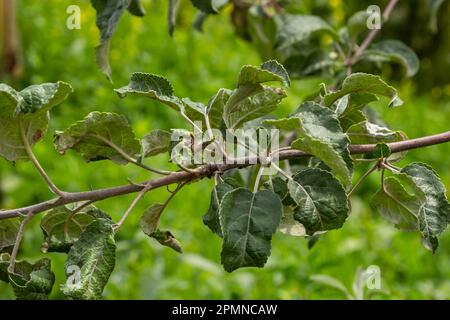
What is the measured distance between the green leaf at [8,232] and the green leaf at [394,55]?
0.83 metres

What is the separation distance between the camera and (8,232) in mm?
975

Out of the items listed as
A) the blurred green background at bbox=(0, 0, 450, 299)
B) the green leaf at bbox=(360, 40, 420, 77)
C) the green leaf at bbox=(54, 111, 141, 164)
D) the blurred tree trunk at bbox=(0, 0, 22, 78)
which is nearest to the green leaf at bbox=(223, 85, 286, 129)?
the green leaf at bbox=(54, 111, 141, 164)

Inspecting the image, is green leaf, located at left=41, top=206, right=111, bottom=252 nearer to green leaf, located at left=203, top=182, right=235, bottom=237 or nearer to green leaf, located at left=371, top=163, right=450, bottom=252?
green leaf, located at left=203, top=182, right=235, bottom=237

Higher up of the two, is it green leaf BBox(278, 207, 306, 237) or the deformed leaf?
the deformed leaf

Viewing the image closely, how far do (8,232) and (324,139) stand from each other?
1.36 feet

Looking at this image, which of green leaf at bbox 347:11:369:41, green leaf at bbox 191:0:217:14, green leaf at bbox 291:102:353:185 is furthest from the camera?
green leaf at bbox 347:11:369:41

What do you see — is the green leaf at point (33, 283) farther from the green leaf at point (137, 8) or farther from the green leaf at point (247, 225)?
the green leaf at point (137, 8)

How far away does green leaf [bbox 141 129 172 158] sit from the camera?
0.97 metres

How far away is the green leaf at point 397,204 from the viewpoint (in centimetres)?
100

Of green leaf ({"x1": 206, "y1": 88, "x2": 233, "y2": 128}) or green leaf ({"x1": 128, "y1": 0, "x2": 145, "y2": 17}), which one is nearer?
green leaf ({"x1": 206, "y1": 88, "x2": 233, "y2": 128})

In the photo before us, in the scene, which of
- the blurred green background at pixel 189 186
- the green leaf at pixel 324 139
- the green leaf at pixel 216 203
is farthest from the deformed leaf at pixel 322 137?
the blurred green background at pixel 189 186

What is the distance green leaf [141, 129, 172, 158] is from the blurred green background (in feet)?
1.36

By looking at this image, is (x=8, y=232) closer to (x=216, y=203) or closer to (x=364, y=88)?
(x=216, y=203)

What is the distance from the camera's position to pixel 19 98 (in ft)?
2.79
